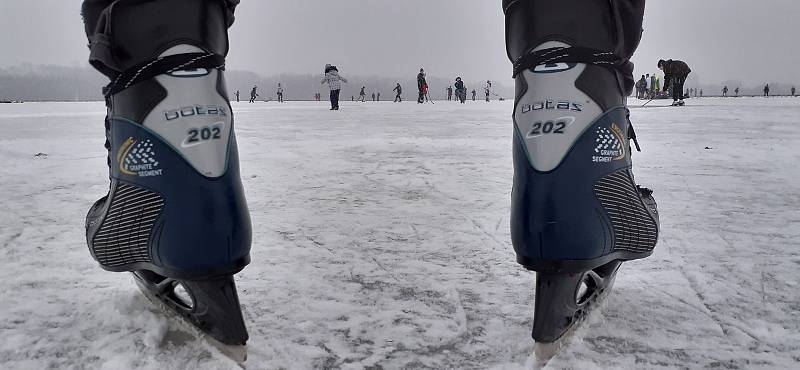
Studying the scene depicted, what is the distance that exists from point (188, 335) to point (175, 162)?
0.89 feet

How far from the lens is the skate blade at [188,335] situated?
0.73 m

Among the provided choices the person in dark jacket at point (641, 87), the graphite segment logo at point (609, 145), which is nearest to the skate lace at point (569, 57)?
the graphite segment logo at point (609, 145)

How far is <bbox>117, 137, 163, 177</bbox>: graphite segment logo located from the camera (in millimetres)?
770

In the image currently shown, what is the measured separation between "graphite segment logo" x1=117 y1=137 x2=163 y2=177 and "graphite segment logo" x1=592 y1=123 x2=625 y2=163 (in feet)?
2.24

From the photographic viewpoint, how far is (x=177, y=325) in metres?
0.81

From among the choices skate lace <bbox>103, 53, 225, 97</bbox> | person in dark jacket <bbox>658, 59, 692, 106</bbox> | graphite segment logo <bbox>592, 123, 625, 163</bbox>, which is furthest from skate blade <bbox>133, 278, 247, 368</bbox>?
person in dark jacket <bbox>658, 59, 692, 106</bbox>

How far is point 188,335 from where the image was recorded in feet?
2.57

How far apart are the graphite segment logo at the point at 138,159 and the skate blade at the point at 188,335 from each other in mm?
217

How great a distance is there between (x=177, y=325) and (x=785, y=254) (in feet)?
4.28

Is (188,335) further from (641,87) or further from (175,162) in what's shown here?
(641,87)

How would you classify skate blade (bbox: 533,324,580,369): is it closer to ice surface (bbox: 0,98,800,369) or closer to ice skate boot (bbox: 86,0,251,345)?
ice surface (bbox: 0,98,800,369)

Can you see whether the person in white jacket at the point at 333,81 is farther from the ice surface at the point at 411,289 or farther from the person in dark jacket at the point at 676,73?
the ice surface at the point at 411,289

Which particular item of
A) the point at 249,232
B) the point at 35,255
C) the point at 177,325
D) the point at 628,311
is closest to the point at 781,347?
the point at 628,311

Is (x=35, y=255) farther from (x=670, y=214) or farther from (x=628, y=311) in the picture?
(x=670, y=214)
